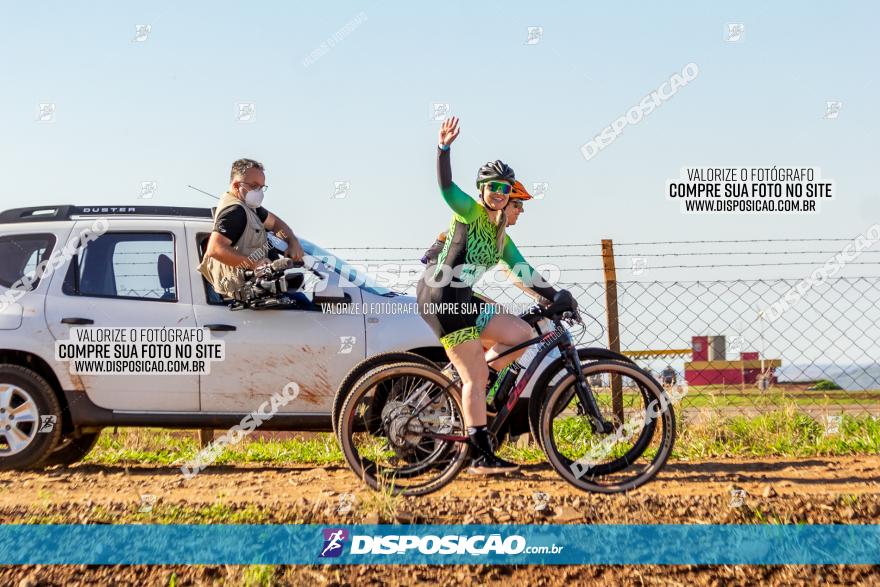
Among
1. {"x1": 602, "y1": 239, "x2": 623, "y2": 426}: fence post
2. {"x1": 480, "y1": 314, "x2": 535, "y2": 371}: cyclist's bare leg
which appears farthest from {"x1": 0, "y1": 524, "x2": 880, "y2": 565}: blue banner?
{"x1": 602, "y1": 239, "x2": 623, "y2": 426}: fence post

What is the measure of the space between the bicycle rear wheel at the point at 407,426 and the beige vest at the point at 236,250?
177cm

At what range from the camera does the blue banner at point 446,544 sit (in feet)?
14.0

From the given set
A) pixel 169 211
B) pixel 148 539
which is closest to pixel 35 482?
pixel 169 211

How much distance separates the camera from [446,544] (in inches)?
172

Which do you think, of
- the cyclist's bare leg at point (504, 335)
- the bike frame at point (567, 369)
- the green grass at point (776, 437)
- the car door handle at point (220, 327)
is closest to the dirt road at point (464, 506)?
the bike frame at point (567, 369)

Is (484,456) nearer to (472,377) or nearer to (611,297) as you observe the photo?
(472,377)

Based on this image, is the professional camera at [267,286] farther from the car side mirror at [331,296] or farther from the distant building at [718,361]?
the distant building at [718,361]

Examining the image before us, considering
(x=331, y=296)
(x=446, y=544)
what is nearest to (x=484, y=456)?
(x=446, y=544)

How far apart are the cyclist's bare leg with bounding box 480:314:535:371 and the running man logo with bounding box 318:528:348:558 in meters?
1.46

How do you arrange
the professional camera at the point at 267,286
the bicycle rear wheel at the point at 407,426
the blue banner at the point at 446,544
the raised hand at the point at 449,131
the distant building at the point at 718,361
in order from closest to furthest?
the blue banner at the point at 446,544, the raised hand at the point at 449,131, the bicycle rear wheel at the point at 407,426, the professional camera at the point at 267,286, the distant building at the point at 718,361

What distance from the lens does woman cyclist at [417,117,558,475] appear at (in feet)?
17.3

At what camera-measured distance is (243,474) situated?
7.12m

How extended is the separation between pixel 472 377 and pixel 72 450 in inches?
168

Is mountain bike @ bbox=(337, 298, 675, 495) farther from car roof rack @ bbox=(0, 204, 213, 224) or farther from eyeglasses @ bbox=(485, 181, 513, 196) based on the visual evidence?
car roof rack @ bbox=(0, 204, 213, 224)
